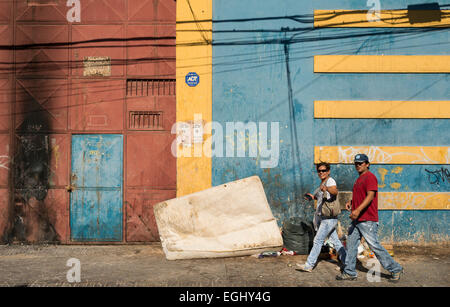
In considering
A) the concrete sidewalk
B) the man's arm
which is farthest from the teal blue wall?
the man's arm

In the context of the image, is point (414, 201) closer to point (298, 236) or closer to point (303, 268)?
point (298, 236)

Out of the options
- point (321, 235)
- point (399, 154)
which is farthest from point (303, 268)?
point (399, 154)

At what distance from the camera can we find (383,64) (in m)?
8.02

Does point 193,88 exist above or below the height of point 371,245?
above

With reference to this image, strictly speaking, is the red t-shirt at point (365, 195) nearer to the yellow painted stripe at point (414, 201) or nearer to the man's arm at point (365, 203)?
the man's arm at point (365, 203)

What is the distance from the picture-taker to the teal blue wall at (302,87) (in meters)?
8.01

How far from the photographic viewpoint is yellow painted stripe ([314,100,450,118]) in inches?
314

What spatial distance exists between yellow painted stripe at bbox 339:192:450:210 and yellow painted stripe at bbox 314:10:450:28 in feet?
11.3

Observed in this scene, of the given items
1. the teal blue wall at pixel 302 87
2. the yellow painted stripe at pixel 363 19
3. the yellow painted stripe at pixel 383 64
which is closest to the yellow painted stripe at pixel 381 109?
the teal blue wall at pixel 302 87

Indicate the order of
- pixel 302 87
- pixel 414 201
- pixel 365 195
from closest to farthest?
pixel 365 195
pixel 414 201
pixel 302 87

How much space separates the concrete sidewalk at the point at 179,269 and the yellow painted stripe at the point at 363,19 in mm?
4541

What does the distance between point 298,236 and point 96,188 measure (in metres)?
4.22

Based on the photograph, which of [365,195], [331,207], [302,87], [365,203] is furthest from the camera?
[302,87]
